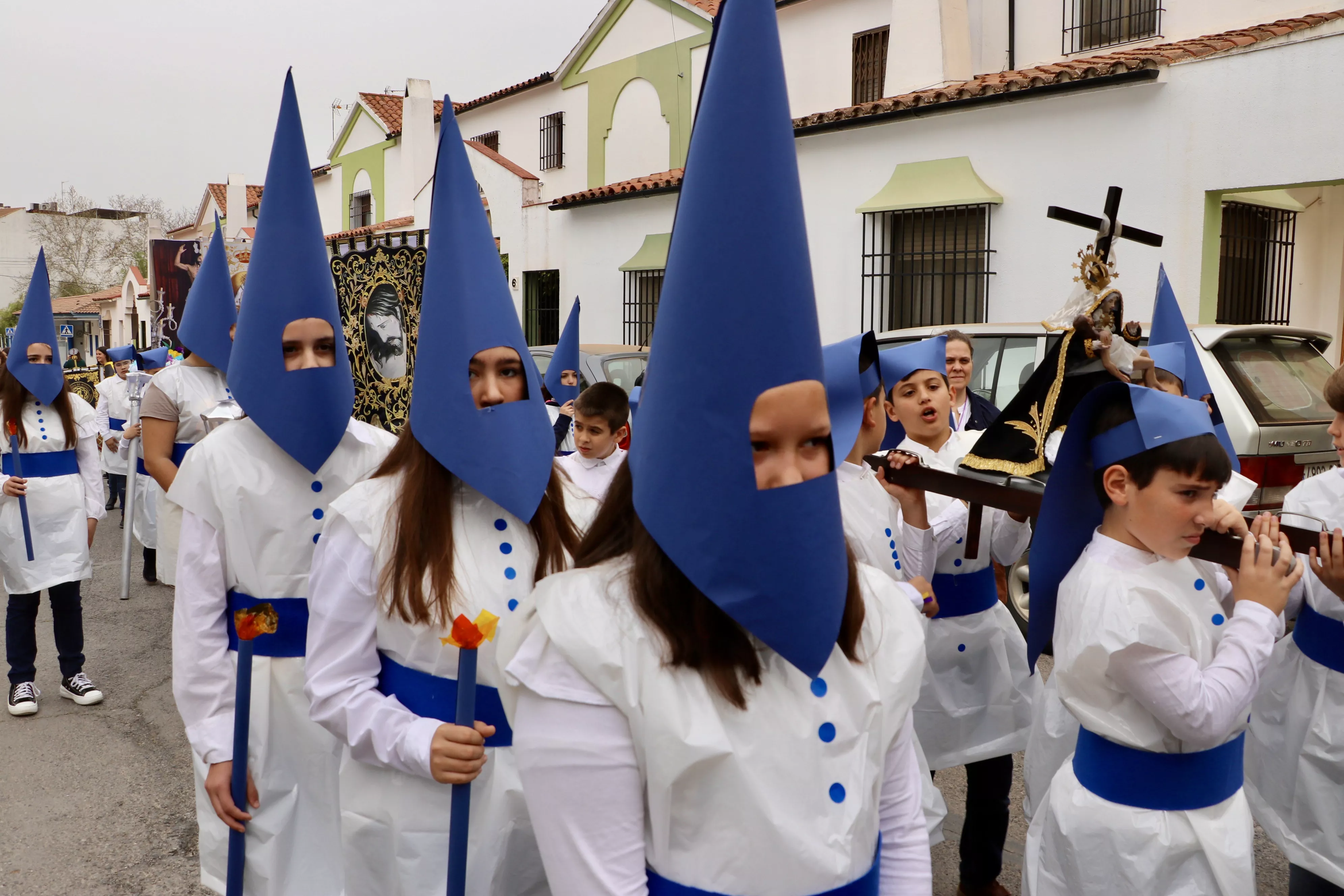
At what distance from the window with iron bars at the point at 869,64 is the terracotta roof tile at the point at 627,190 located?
2.81 meters

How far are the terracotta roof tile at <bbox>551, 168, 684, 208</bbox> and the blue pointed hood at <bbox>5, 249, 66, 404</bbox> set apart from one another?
9.68 meters

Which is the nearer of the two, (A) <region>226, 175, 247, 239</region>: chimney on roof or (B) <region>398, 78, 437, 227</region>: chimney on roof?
(B) <region>398, 78, 437, 227</region>: chimney on roof

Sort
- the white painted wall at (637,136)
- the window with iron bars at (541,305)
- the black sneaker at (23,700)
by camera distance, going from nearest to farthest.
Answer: the black sneaker at (23,700) → the white painted wall at (637,136) → the window with iron bars at (541,305)

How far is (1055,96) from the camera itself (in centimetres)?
1087

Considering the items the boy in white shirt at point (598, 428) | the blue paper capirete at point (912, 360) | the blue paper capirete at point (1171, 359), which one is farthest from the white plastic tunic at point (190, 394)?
the blue paper capirete at point (1171, 359)

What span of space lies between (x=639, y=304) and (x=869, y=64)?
4800mm

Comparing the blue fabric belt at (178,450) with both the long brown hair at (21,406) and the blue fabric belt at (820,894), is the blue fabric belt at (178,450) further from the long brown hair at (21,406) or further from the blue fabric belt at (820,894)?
the blue fabric belt at (820,894)

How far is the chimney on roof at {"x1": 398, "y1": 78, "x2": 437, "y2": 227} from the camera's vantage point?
982 inches

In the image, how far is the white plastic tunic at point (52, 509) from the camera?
20.6 ft

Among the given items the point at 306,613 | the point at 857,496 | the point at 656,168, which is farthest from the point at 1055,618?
Result: the point at 656,168

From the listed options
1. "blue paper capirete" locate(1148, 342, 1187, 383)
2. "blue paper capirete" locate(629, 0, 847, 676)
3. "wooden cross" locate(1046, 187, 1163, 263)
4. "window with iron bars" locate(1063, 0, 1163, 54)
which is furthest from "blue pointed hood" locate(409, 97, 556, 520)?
"window with iron bars" locate(1063, 0, 1163, 54)

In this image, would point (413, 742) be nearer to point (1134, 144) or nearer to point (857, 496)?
point (857, 496)

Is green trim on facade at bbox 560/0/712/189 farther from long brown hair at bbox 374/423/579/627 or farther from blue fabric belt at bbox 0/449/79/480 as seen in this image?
long brown hair at bbox 374/423/579/627

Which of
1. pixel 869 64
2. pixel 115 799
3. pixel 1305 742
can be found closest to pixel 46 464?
pixel 115 799
